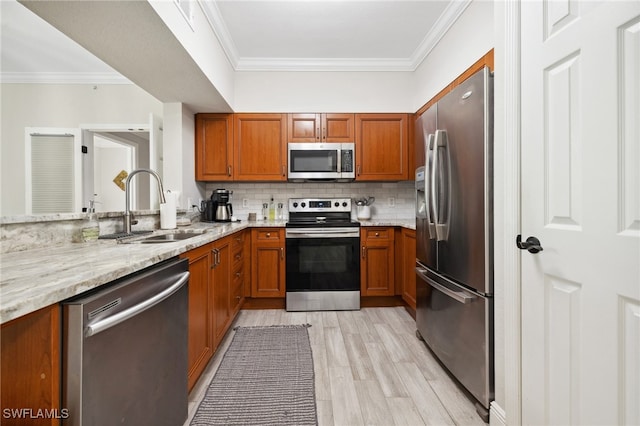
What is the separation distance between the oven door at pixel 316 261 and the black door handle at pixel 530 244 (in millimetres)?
1876

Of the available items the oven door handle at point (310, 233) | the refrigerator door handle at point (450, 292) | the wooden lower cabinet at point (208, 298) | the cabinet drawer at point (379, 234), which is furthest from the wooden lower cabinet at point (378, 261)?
the wooden lower cabinet at point (208, 298)

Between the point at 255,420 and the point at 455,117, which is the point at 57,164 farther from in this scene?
the point at 455,117

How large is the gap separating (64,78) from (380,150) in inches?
128

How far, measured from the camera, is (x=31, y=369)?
64 centimetres

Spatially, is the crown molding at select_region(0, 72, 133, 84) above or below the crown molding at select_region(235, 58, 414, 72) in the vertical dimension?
below

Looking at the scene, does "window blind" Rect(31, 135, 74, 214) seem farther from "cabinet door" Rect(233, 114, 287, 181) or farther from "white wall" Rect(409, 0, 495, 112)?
"white wall" Rect(409, 0, 495, 112)

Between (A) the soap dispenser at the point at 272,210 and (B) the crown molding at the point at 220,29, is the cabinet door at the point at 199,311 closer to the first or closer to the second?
(A) the soap dispenser at the point at 272,210

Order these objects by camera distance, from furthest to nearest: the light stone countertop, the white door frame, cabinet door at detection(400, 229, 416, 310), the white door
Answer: cabinet door at detection(400, 229, 416, 310), the white door frame, the white door, the light stone countertop

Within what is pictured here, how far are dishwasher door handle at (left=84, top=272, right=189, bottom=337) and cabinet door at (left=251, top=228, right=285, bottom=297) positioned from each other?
168 centimetres

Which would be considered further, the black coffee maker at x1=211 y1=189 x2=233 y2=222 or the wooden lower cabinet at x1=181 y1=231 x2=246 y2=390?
the black coffee maker at x1=211 y1=189 x2=233 y2=222

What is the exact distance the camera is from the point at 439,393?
165 cm

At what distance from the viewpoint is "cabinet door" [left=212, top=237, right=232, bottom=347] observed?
6.32ft

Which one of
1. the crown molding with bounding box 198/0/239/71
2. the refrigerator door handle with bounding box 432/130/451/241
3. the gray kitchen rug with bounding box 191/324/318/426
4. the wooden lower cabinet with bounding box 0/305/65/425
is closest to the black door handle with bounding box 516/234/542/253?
the refrigerator door handle with bounding box 432/130/451/241

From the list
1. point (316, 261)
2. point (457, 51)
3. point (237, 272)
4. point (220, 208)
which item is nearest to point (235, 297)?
point (237, 272)
